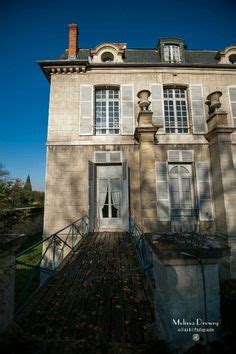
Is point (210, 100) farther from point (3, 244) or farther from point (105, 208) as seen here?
point (3, 244)

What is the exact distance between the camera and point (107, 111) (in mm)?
8219

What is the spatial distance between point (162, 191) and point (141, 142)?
213 centimetres

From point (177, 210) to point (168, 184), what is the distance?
3.64 ft

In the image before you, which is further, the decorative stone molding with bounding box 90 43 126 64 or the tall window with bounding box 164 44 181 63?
the tall window with bounding box 164 44 181 63

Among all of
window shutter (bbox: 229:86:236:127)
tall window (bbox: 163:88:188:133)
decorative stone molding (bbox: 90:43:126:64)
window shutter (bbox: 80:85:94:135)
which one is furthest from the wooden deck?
decorative stone molding (bbox: 90:43:126:64)

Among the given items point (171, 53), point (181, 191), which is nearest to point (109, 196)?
point (181, 191)

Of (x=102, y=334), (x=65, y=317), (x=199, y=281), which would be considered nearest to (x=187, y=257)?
(x=199, y=281)

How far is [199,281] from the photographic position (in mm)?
1583

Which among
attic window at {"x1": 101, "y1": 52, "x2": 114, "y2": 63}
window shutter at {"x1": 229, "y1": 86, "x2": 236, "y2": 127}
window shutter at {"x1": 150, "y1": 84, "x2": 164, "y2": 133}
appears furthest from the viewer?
attic window at {"x1": 101, "y1": 52, "x2": 114, "y2": 63}

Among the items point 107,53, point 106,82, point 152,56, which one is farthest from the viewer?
point 152,56

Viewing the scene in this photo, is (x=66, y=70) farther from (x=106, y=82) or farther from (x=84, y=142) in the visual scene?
(x=84, y=142)

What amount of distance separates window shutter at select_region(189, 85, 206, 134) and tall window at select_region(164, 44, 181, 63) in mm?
1870

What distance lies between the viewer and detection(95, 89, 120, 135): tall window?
803 cm

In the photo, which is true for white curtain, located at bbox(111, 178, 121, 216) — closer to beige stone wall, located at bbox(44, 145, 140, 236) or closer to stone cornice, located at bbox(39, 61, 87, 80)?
beige stone wall, located at bbox(44, 145, 140, 236)
